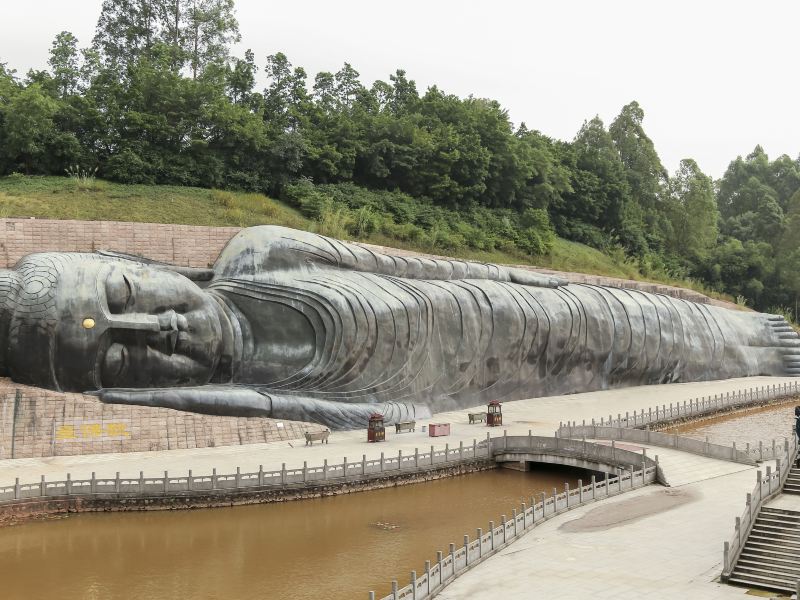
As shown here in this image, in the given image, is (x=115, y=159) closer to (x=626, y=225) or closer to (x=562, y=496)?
(x=562, y=496)

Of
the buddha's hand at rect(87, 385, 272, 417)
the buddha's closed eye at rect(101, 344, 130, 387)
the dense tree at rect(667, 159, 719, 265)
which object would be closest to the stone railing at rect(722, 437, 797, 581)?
the buddha's hand at rect(87, 385, 272, 417)

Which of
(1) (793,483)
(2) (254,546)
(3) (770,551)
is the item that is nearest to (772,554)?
(3) (770,551)

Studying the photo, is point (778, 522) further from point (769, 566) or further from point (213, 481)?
point (213, 481)

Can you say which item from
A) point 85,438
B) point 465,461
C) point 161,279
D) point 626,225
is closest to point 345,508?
point 465,461

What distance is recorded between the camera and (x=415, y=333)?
24.2m

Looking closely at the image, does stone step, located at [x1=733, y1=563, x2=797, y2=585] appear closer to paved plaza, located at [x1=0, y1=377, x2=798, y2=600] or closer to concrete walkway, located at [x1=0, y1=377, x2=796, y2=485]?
paved plaza, located at [x1=0, y1=377, x2=798, y2=600]

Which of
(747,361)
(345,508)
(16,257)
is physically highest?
(16,257)

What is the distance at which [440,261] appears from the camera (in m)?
26.9

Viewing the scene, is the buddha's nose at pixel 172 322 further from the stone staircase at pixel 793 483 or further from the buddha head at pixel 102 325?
the stone staircase at pixel 793 483

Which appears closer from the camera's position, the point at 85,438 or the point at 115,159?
the point at 85,438

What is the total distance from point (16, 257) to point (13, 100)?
11119 mm

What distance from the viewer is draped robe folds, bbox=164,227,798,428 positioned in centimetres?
2211

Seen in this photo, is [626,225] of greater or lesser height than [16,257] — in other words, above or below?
above

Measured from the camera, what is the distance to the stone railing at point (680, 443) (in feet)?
61.4
